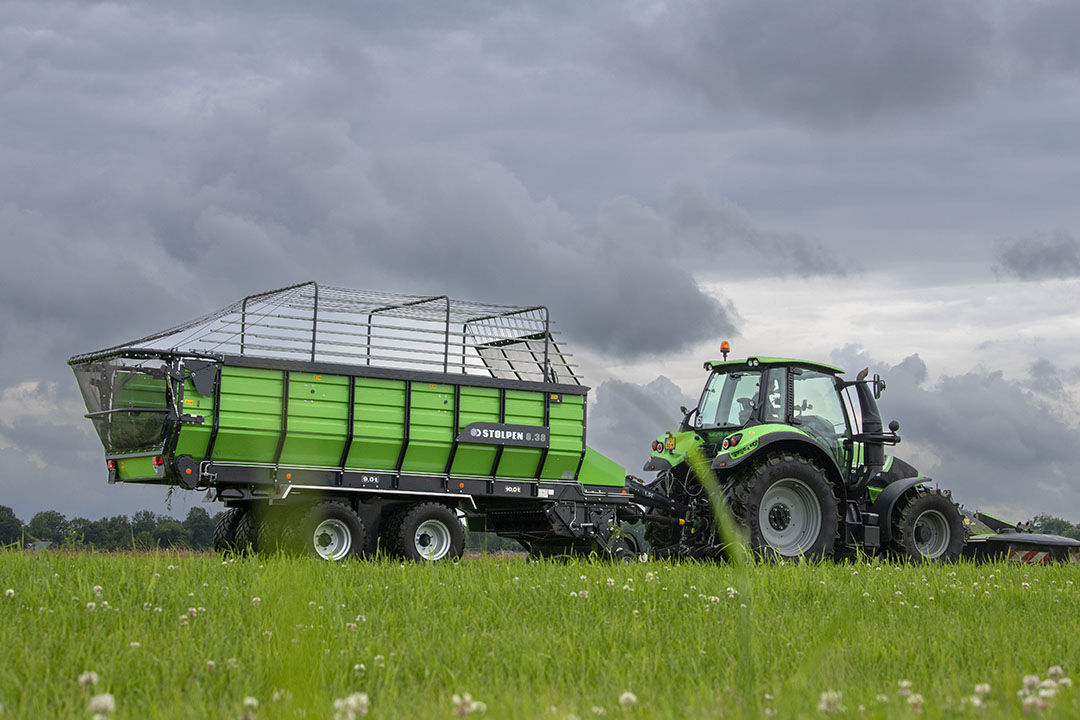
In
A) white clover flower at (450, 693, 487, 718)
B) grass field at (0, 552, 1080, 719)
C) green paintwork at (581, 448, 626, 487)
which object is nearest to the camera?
white clover flower at (450, 693, 487, 718)

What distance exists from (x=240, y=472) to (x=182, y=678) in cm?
902

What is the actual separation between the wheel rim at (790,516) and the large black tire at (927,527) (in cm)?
147

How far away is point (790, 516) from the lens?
14781mm

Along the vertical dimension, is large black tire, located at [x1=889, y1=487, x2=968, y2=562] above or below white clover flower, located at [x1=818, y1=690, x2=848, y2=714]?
above

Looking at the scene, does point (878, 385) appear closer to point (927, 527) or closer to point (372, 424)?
A: point (927, 527)

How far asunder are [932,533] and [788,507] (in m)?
2.68

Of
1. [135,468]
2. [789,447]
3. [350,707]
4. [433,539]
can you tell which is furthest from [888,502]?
[350,707]

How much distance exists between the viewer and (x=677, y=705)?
14.7 feet

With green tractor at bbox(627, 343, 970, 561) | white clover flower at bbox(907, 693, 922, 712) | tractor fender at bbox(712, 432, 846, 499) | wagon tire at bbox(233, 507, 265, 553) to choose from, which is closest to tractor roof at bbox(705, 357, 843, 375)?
green tractor at bbox(627, 343, 970, 561)

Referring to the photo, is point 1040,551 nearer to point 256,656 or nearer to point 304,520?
point 304,520

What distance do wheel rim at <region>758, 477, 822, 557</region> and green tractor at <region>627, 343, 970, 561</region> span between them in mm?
15

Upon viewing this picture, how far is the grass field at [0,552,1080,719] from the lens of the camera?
4410 millimetres

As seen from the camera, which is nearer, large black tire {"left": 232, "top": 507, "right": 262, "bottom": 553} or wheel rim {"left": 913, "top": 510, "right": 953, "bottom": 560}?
large black tire {"left": 232, "top": 507, "right": 262, "bottom": 553}

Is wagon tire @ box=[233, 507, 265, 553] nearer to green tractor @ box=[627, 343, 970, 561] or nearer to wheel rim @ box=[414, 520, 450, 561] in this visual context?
wheel rim @ box=[414, 520, 450, 561]
